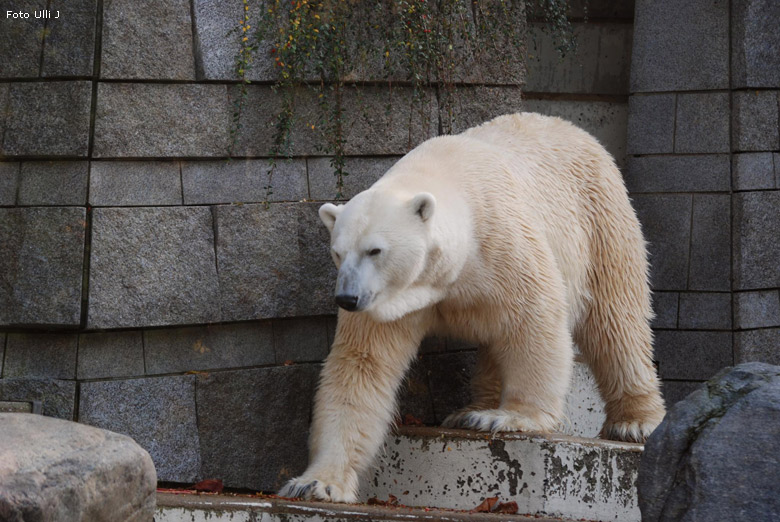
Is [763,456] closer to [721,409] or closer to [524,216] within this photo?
[721,409]

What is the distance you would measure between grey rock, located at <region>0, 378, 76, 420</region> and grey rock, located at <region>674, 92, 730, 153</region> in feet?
13.5

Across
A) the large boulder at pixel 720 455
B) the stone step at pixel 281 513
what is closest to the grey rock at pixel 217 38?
the stone step at pixel 281 513

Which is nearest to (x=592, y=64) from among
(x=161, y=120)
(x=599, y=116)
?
(x=599, y=116)

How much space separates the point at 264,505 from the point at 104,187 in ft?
6.02

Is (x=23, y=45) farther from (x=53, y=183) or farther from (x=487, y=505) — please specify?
(x=487, y=505)

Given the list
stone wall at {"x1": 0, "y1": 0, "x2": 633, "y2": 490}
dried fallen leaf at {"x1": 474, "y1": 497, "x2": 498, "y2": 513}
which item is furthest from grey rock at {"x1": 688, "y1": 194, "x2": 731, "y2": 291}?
dried fallen leaf at {"x1": 474, "y1": 497, "x2": 498, "y2": 513}

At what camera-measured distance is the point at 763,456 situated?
266 centimetres

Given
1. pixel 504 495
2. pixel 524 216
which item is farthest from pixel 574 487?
pixel 524 216

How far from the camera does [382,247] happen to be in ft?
12.6

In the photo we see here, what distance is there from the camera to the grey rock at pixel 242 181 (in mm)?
4801

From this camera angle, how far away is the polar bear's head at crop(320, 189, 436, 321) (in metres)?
3.80

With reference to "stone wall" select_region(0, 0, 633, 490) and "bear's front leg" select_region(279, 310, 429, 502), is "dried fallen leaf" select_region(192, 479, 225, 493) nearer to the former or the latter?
"stone wall" select_region(0, 0, 633, 490)

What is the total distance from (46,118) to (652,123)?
12.7 feet

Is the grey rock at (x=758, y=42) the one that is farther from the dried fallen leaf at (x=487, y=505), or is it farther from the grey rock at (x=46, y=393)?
the grey rock at (x=46, y=393)
